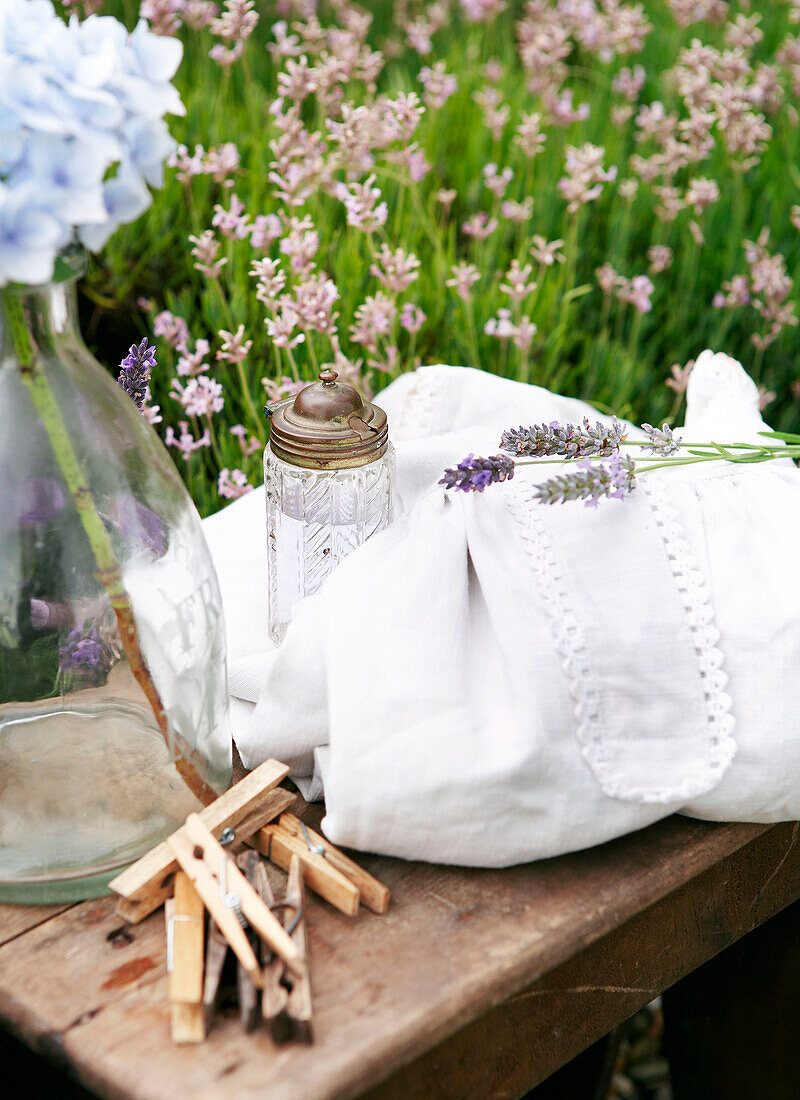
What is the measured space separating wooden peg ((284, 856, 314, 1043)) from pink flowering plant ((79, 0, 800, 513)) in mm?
600

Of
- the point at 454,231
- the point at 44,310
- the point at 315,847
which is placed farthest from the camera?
the point at 454,231

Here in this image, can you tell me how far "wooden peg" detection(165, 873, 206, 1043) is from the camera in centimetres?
62

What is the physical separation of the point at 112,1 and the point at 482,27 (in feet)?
3.25

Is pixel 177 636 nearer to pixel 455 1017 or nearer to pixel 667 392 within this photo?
pixel 455 1017

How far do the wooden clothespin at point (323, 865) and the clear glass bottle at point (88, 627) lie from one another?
0.07m

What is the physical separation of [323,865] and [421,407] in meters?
0.51

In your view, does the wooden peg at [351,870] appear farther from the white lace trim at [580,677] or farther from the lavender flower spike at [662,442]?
the lavender flower spike at [662,442]

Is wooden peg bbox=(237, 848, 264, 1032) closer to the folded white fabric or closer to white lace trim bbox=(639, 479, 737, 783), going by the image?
the folded white fabric

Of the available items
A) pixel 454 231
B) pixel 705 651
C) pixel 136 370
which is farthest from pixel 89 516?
pixel 454 231

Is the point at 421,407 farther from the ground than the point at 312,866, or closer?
farther from the ground

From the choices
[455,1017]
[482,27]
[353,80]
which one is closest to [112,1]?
[353,80]

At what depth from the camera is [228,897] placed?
2.22 feet

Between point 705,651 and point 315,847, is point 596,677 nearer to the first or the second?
point 705,651

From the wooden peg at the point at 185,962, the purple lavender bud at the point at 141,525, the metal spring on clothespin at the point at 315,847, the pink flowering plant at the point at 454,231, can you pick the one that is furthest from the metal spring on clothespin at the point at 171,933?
the pink flowering plant at the point at 454,231
